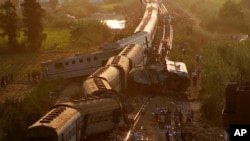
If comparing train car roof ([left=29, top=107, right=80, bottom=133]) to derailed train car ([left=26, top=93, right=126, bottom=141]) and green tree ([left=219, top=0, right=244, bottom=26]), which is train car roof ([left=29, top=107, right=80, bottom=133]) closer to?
derailed train car ([left=26, top=93, right=126, bottom=141])

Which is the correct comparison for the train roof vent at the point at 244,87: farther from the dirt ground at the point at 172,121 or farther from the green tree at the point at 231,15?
the green tree at the point at 231,15

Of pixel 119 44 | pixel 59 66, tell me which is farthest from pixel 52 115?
pixel 119 44

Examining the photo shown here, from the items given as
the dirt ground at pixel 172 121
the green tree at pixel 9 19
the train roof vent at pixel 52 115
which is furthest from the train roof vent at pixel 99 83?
the green tree at pixel 9 19

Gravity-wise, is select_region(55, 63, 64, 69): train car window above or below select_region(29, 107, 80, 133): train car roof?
below

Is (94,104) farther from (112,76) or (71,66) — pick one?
(71,66)

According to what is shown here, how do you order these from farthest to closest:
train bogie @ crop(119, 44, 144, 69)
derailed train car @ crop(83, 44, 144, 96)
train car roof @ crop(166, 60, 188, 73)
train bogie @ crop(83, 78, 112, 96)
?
train bogie @ crop(119, 44, 144, 69) → train car roof @ crop(166, 60, 188, 73) → derailed train car @ crop(83, 44, 144, 96) → train bogie @ crop(83, 78, 112, 96)

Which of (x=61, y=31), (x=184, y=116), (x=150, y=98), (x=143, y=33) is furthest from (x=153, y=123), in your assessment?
(x=61, y=31)

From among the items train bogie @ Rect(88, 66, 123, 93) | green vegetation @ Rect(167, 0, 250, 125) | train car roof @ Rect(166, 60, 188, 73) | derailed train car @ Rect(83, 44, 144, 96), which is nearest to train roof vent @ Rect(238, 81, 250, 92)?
green vegetation @ Rect(167, 0, 250, 125)

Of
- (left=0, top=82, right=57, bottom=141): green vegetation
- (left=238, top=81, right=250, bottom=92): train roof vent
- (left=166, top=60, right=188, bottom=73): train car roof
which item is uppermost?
(left=238, top=81, right=250, bottom=92): train roof vent
